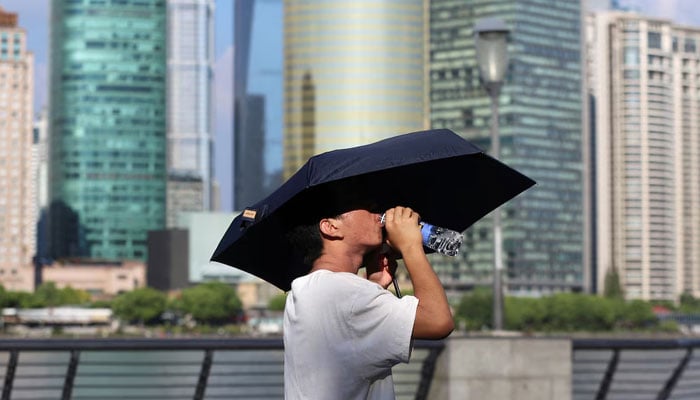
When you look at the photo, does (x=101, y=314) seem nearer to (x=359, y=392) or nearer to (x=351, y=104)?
(x=351, y=104)

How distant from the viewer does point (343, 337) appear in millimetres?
3963

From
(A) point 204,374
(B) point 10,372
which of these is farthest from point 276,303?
(B) point 10,372

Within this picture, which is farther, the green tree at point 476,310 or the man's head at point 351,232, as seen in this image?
the green tree at point 476,310

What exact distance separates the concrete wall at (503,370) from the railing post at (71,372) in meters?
2.87

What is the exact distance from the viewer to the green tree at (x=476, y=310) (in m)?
160

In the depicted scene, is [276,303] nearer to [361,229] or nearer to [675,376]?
[675,376]

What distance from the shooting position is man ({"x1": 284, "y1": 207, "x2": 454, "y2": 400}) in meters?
3.91

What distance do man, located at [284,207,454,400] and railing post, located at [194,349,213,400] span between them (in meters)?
5.79

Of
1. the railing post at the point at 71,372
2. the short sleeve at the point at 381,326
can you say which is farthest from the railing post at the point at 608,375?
the short sleeve at the point at 381,326

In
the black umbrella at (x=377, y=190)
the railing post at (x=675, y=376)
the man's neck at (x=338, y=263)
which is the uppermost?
the black umbrella at (x=377, y=190)

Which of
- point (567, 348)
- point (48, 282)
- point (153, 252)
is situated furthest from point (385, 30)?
point (567, 348)

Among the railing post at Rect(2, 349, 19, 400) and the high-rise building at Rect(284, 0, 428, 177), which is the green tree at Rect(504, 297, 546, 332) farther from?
the railing post at Rect(2, 349, 19, 400)

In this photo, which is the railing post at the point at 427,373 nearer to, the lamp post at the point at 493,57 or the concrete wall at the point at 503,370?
the concrete wall at the point at 503,370

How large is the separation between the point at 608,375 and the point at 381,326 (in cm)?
782
